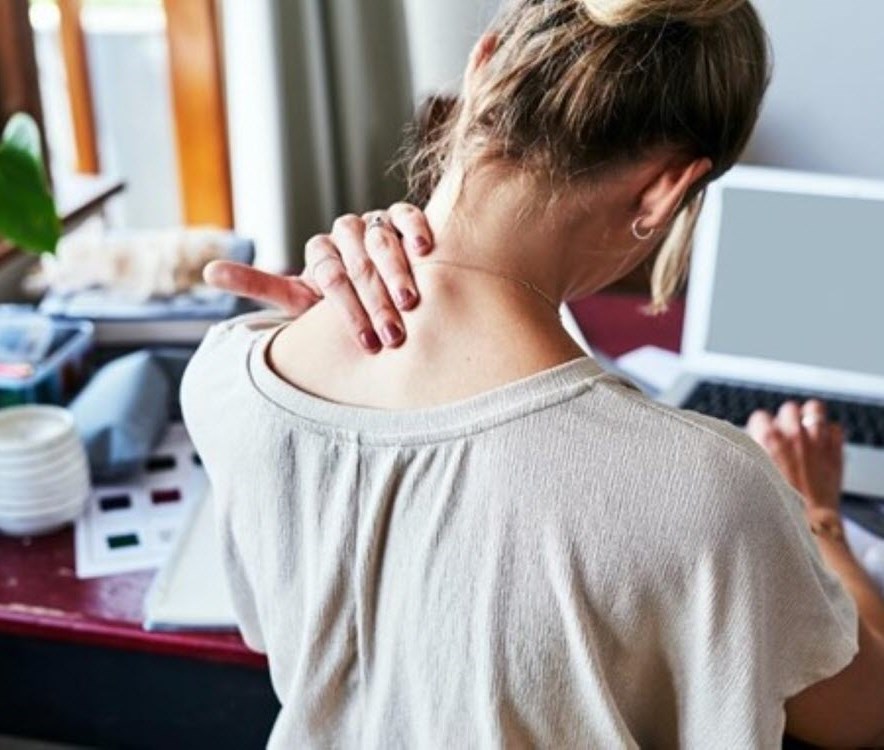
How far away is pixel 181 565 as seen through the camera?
1097 millimetres

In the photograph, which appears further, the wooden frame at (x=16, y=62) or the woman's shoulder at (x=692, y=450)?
the wooden frame at (x=16, y=62)

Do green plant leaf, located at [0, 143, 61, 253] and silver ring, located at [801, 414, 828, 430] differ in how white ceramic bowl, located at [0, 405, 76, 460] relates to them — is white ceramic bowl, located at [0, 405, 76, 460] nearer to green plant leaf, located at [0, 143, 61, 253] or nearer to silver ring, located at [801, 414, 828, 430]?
green plant leaf, located at [0, 143, 61, 253]

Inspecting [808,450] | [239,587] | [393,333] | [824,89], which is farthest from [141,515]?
[824,89]

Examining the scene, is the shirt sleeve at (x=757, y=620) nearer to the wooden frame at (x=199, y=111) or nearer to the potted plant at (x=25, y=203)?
the potted plant at (x=25, y=203)

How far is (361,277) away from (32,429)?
0.52 metres

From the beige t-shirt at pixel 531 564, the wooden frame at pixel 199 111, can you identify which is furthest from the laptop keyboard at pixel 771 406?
the wooden frame at pixel 199 111

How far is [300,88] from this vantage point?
179 centimetres

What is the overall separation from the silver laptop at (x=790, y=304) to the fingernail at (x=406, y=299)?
628 mm

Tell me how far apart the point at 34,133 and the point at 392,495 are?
677 mm

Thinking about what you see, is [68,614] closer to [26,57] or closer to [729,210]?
[729,210]

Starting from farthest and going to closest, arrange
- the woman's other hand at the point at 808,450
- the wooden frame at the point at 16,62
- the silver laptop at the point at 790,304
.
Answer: the wooden frame at the point at 16,62 → the silver laptop at the point at 790,304 → the woman's other hand at the point at 808,450

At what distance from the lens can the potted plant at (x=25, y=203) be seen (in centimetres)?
110

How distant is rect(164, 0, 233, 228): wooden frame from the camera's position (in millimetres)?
1929

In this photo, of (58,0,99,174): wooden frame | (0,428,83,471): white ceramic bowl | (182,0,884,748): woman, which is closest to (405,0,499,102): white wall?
(58,0,99,174): wooden frame
